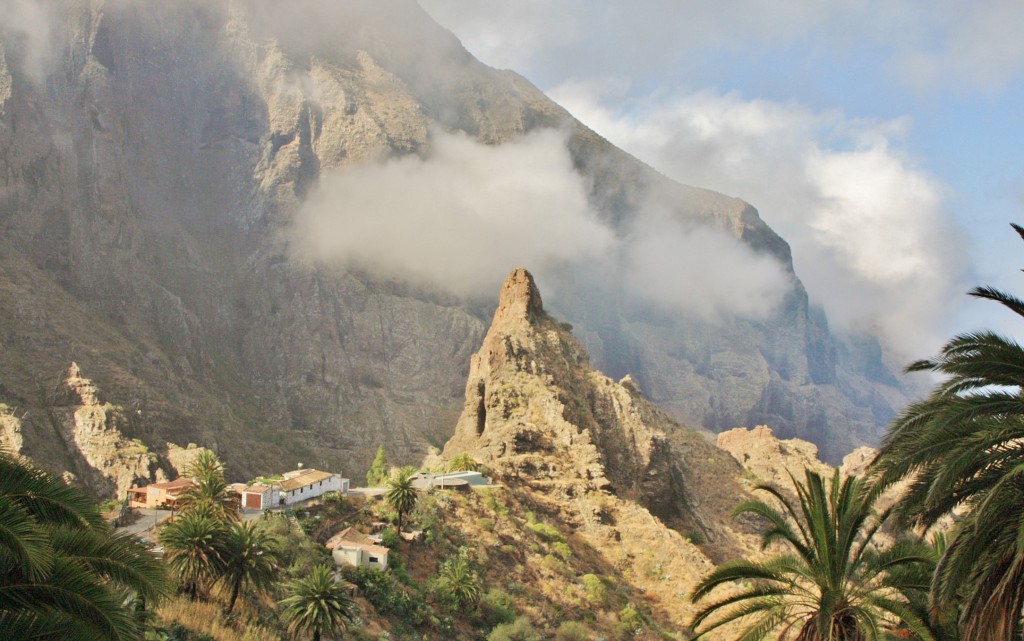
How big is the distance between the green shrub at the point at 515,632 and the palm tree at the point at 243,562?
39.8 feet

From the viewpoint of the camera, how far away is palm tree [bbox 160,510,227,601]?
34438mm

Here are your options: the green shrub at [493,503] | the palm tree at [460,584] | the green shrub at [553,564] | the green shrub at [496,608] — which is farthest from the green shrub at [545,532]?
the palm tree at [460,584]

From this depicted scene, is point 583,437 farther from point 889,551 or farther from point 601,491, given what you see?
point 889,551

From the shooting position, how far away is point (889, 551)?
69.2 feet

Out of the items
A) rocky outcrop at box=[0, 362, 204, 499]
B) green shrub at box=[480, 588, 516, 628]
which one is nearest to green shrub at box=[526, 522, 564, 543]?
green shrub at box=[480, 588, 516, 628]

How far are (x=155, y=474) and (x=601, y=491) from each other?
56.6m

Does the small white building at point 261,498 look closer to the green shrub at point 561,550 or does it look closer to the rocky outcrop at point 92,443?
the green shrub at point 561,550

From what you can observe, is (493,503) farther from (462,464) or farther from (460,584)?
(460,584)

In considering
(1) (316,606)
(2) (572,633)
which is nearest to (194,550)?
(1) (316,606)

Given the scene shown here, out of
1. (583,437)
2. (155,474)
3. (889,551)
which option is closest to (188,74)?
(155,474)

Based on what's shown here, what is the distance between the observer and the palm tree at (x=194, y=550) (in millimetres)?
34438

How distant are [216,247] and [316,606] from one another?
139890 millimetres

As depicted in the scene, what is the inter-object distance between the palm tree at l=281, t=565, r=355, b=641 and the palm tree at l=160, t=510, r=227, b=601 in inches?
114

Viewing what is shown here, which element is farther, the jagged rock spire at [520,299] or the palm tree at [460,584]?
the jagged rock spire at [520,299]
